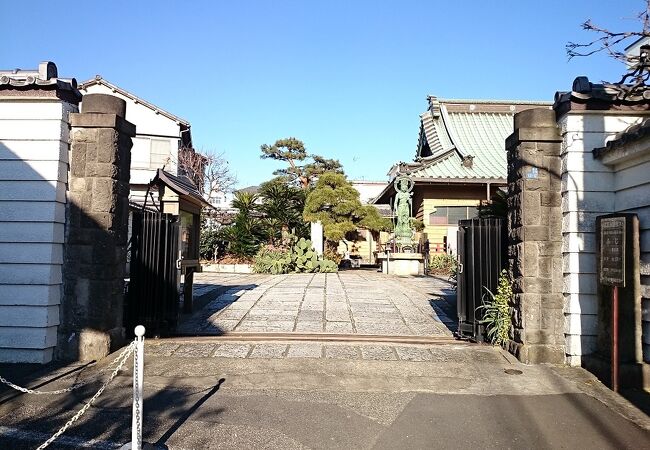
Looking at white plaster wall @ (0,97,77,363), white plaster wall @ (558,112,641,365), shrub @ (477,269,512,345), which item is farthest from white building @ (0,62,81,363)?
white plaster wall @ (558,112,641,365)

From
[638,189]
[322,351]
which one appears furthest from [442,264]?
[638,189]

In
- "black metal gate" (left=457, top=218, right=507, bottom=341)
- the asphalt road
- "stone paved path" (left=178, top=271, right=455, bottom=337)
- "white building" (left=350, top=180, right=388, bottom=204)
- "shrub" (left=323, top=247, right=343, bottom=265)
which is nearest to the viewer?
the asphalt road

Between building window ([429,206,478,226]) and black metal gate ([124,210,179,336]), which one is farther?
building window ([429,206,478,226])

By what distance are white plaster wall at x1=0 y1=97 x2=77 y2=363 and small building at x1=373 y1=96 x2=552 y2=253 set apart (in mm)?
16389

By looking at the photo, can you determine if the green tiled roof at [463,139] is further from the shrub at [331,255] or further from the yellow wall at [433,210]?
the shrub at [331,255]

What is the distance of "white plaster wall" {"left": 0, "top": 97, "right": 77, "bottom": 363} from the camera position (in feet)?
17.9

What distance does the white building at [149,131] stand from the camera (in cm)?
2662

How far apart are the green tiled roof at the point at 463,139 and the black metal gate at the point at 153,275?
1548cm

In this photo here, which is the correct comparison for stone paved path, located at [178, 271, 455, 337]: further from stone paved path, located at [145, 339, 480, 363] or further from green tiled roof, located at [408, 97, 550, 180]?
green tiled roof, located at [408, 97, 550, 180]

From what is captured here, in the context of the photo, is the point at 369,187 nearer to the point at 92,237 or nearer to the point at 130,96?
the point at 130,96

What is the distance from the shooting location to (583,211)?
5.67 m

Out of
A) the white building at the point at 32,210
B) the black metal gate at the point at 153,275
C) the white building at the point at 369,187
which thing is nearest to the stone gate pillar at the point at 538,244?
the black metal gate at the point at 153,275

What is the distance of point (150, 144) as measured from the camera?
1073 inches

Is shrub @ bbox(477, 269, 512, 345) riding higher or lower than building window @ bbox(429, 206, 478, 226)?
lower
